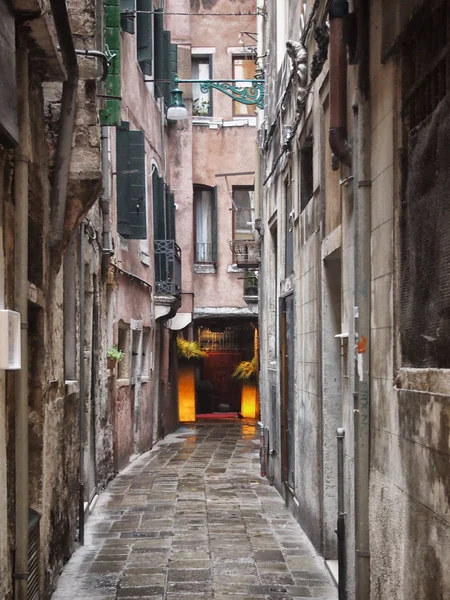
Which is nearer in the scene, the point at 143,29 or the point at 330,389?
the point at 330,389

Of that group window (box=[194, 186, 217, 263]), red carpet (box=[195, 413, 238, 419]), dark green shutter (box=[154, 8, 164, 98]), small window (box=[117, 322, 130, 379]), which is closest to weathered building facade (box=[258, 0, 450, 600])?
small window (box=[117, 322, 130, 379])

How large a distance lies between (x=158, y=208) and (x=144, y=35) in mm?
3623

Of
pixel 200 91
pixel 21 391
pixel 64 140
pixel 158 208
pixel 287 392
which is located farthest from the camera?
pixel 200 91

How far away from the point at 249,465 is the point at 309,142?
7290 mm

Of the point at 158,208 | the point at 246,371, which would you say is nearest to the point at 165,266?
the point at 158,208

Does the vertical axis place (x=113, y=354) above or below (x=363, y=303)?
below

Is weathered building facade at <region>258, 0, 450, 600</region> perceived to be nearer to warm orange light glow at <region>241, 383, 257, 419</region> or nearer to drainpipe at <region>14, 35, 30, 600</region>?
drainpipe at <region>14, 35, 30, 600</region>

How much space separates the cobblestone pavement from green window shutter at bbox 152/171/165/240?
19.2 ft

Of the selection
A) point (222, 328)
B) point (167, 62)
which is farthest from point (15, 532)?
point (222, 328)

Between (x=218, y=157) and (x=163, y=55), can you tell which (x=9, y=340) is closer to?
(x=163, y=55)

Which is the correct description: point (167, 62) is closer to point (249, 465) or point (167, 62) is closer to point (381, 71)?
point (249, 465)

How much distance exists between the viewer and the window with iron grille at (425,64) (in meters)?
4.55

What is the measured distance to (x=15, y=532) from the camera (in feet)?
18.2

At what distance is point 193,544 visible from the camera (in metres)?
9.42
